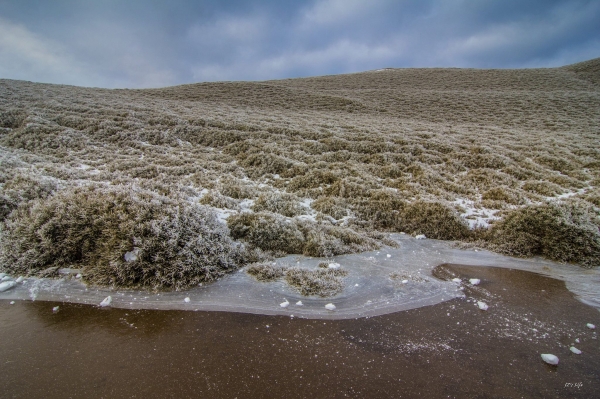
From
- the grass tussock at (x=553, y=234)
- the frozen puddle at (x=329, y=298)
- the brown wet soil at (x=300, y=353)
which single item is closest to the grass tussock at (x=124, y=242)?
the frozen puddle at (x=329, y=298)

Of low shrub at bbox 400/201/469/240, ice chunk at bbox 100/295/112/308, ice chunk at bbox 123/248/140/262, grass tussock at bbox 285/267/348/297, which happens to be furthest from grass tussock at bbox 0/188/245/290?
low shrub at bbox 400/201/469/240

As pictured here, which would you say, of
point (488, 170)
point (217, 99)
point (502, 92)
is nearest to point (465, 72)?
point (502, 92)

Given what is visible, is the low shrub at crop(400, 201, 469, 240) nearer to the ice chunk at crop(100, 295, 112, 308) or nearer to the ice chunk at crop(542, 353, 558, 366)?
the ice chunk at crop(542, 353, 558, 366)

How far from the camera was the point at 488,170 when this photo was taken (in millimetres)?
12680

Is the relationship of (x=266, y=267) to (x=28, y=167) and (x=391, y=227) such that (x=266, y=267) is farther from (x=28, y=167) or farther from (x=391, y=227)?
(x=28, y=167)

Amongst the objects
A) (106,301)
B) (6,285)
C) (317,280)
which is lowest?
(317,280)

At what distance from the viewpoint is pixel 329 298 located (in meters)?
5.01

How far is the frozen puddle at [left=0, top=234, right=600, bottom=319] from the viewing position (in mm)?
4750

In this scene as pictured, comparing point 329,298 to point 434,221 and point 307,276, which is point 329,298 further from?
point 434,221

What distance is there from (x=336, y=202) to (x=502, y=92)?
38.1m

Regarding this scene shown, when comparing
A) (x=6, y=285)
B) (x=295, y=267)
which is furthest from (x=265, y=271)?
(x=6, y=285)

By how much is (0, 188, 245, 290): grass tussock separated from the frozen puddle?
0.32m

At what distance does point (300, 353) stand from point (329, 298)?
4.57 ft

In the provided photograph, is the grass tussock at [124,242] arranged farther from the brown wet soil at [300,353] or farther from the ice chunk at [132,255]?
the brown wet soil at [300,353]
